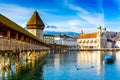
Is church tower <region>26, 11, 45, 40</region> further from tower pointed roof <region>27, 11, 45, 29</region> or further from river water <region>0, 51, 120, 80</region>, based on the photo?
river water <region>0, 51, 120, 80</region>

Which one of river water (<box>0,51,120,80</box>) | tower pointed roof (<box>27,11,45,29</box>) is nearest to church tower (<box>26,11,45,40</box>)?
tower pointed roof (<box>27,11,45,29</box>)

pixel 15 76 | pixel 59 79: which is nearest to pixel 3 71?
pixel 15 76

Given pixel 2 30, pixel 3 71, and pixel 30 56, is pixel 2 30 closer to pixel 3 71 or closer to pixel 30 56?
pixel 3 71

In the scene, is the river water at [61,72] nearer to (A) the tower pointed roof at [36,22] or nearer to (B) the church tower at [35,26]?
(B) the church tower at [35,26]

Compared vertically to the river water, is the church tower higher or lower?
higher

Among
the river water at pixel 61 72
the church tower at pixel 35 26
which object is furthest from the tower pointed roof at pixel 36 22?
the river water at pixel 61 72

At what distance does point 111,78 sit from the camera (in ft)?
114

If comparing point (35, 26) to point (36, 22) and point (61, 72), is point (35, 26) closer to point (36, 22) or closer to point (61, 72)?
point (36, 22)

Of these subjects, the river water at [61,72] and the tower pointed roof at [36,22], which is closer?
the river water at [61,72]

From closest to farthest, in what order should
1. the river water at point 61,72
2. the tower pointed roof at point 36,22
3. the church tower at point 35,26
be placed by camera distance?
1. the river water at point 61,72
2. the church tower at point 35,26
3. the tower pointed roof at point 36,22

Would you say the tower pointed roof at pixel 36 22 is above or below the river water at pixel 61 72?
above

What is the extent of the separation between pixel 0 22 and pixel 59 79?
1213 cm

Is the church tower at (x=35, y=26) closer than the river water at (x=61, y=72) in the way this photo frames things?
No

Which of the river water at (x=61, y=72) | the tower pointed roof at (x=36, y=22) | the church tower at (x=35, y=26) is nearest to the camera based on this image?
the river water at (x=61, y=72)
